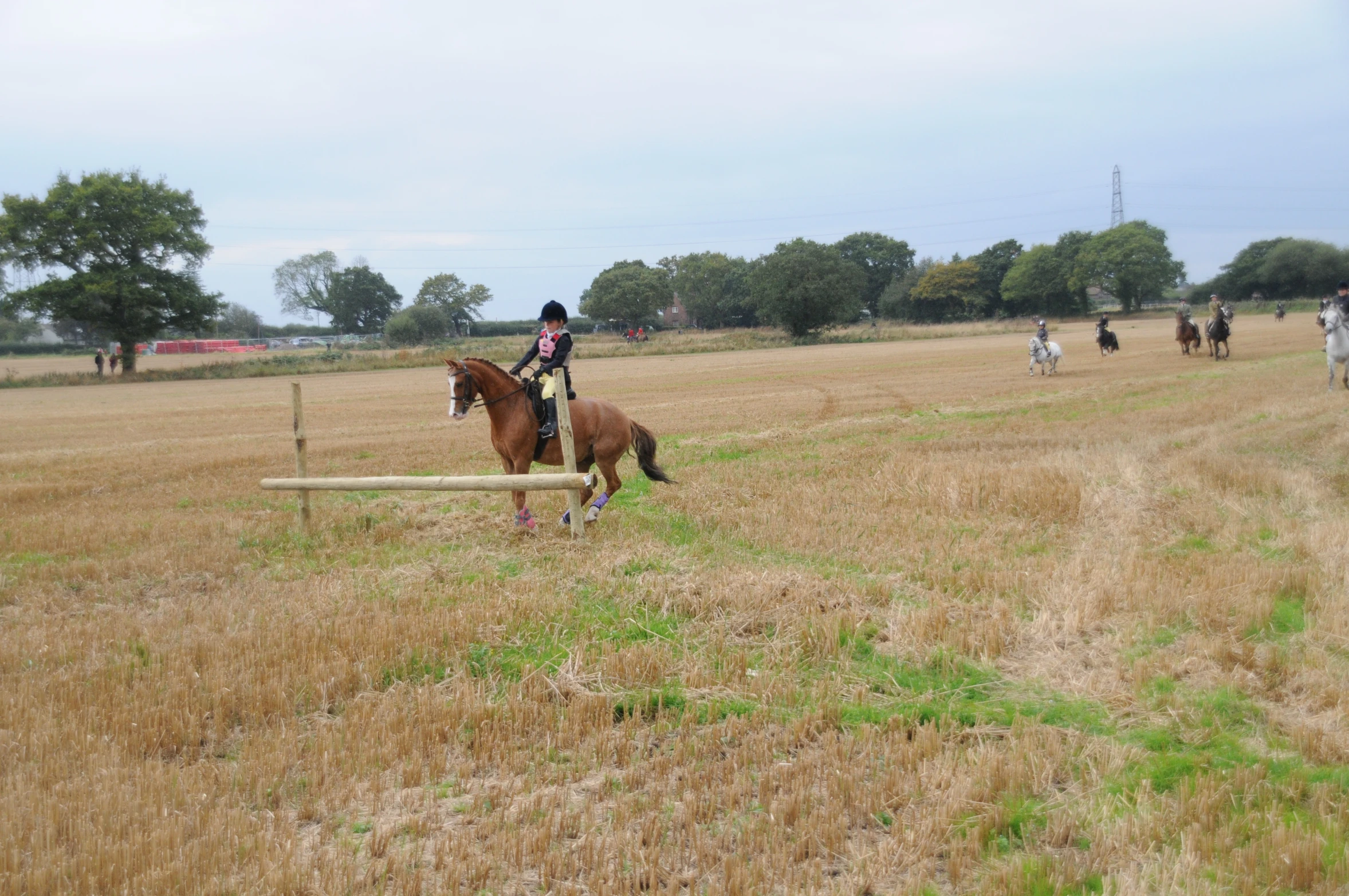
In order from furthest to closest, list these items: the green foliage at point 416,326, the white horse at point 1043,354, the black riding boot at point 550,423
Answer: the green foliage at point 416,326, the white horse at point 1043,354, the black riding boot at point 550,423

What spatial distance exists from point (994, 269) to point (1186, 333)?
8188 centimetres

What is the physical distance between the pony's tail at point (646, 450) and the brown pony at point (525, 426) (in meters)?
0.03

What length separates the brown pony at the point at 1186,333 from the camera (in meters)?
36.3

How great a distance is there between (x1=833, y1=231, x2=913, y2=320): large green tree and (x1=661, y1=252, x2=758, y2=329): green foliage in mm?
17819

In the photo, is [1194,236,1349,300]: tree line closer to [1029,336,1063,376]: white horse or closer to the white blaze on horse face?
[1029,336,1063,376]: white horse

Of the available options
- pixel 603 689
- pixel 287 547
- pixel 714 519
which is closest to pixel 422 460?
pixel 287 547

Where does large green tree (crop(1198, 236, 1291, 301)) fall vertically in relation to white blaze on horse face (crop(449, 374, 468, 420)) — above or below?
above

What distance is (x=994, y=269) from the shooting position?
113688 mm

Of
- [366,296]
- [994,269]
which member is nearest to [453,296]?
[366,296]

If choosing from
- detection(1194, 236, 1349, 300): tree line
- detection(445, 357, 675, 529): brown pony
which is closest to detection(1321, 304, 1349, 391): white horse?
detection(445, 357, 675, 529): brown pony

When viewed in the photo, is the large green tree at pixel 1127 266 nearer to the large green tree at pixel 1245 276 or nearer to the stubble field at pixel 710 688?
the large green tree at pixel 1245 276

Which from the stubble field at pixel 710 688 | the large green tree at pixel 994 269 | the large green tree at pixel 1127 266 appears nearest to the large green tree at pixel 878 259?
the large green tree at pixel 994 269

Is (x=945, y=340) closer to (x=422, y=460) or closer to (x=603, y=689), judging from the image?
(x=422, y=460)

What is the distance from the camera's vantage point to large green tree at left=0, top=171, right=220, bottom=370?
5341 centimetres
